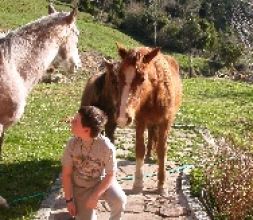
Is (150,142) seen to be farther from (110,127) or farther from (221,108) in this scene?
(221,108)

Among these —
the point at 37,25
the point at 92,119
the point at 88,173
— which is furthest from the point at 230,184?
the point at 37,25

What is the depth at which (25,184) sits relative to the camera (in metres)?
8.79

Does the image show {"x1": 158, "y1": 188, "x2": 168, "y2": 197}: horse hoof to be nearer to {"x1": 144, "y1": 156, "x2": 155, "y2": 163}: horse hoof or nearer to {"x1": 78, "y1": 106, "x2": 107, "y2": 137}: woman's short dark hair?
{"x1": 144, "y1": 156, "x2": 155, "y2": 163}: horse hoof

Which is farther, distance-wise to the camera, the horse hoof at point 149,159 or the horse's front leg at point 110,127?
the horse hoof at point 149,159

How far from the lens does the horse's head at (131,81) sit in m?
7.30

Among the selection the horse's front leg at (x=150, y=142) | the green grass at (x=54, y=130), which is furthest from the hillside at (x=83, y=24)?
the horse's front leg at (x=150, y=142)

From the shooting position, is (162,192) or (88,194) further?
(162,192)

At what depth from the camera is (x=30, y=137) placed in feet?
41.0

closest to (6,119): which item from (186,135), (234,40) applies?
(186,135)

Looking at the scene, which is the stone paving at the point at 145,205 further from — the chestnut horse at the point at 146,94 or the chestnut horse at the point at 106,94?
the chestnut horse at the point at 106,94

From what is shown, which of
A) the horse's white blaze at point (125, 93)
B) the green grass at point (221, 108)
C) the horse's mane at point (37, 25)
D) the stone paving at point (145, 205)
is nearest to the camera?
the horse's white blaze at point (125, 93)

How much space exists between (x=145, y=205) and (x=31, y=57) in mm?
2511

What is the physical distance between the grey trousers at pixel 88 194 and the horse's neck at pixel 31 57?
2.45m

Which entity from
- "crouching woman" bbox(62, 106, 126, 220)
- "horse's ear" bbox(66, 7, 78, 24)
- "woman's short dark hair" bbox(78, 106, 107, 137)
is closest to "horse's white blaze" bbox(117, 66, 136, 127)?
"crouching woman" bbox(62, 106, 126, 220)
